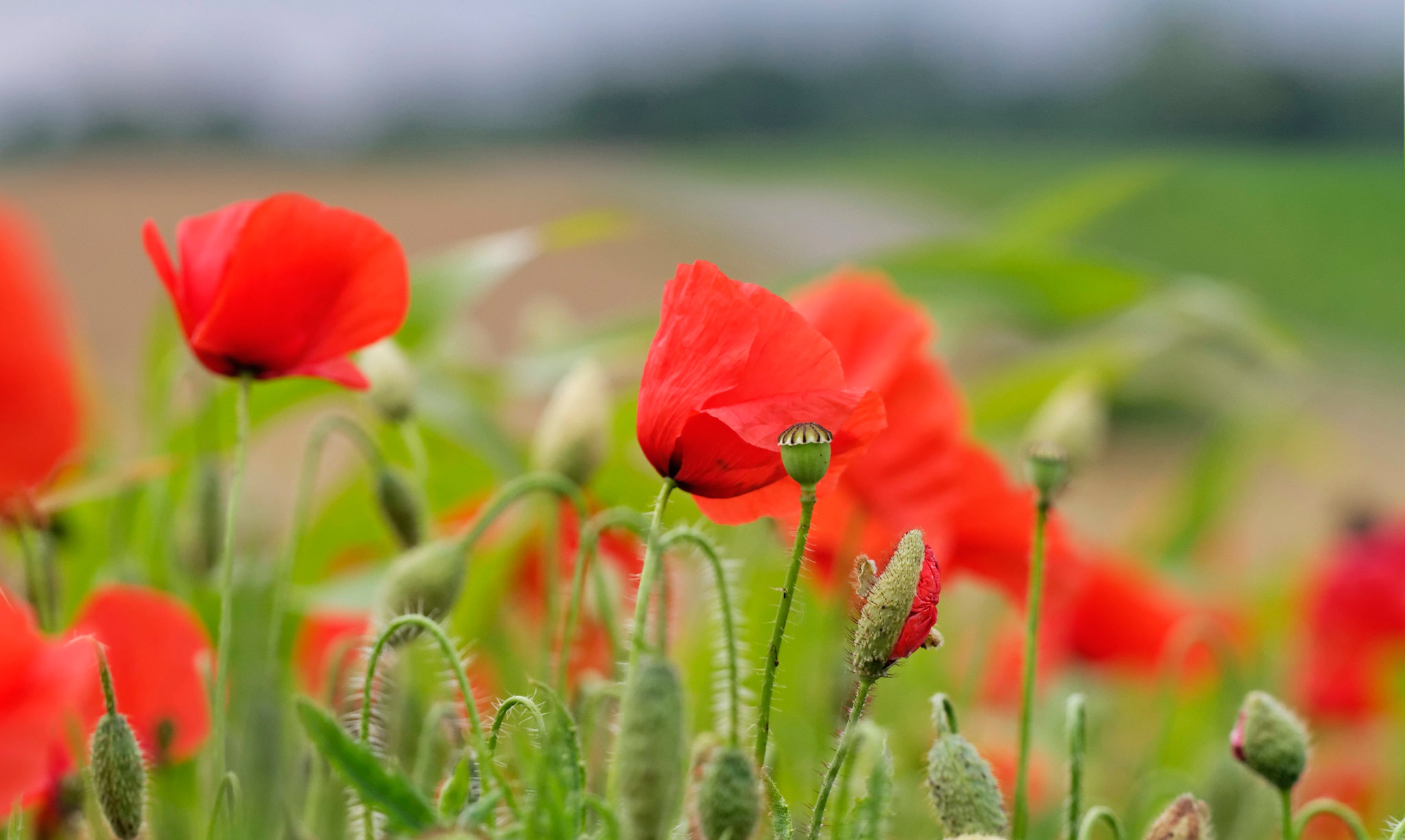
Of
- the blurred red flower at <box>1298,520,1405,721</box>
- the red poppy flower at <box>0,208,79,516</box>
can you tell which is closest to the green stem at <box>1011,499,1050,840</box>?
the red poppy flower at <box>0,208,79,516</box>

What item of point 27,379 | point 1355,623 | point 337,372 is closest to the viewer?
point 337,372

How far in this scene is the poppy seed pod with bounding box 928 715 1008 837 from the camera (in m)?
0.28

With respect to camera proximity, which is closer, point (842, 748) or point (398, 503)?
point (842, 748)

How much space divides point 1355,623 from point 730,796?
68 cm

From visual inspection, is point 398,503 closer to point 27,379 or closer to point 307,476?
point 307,476

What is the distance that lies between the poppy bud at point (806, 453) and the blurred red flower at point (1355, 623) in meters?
0.66

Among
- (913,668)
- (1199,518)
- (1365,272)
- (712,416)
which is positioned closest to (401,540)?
(712,416)

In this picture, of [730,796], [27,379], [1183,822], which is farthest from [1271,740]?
[27,379]

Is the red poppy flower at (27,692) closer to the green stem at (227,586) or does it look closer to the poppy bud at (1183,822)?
the green stem at (227,586)

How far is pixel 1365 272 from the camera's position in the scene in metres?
6.48

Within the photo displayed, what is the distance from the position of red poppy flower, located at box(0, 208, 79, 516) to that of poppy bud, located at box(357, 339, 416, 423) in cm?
15

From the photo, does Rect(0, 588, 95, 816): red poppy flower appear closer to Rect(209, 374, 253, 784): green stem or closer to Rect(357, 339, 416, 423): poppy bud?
Rect(209, 374, 253, 784): green stem

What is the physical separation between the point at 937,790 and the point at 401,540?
228mm

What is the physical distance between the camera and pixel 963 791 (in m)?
0.28
